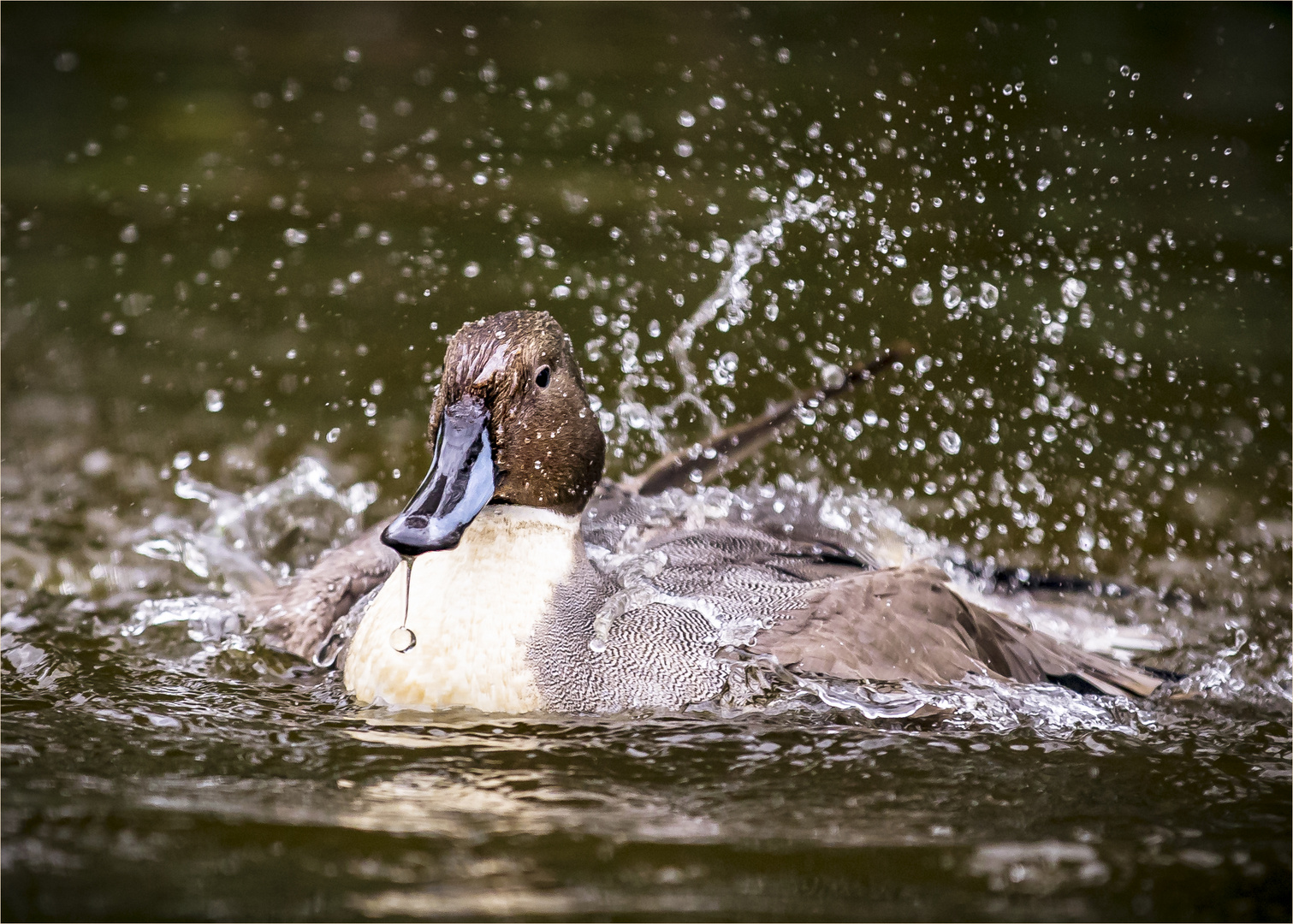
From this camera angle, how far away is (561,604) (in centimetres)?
308

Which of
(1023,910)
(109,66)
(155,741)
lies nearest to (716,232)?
(109,66)

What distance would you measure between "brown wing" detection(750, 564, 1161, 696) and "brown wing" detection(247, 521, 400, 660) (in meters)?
1.16

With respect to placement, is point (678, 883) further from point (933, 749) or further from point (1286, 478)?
point (1286, 478)

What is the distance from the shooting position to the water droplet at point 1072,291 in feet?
20.6

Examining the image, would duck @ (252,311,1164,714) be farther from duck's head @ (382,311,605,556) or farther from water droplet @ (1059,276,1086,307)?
water droplet @ (1059,276,1086,307)

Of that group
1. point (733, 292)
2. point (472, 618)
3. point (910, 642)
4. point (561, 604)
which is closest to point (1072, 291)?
point (733, 292)

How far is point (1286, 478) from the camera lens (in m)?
5.59

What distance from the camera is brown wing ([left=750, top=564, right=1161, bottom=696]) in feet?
10.2

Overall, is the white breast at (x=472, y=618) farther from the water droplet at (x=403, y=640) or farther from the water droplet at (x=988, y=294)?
the water droplet at (x=988, y=294)

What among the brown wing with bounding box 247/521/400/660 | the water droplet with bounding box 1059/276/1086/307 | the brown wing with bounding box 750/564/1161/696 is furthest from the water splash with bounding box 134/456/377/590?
the water droplet with bounding box 1059/276/1086/307

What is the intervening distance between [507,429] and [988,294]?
370 centimetres

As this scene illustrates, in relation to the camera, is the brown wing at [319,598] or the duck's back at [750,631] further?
the brown wing at [319,598]

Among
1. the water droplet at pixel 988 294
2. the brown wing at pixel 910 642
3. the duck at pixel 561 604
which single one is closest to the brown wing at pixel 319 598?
the duck at pixel 561 604

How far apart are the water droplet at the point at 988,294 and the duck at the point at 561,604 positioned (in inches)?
114
